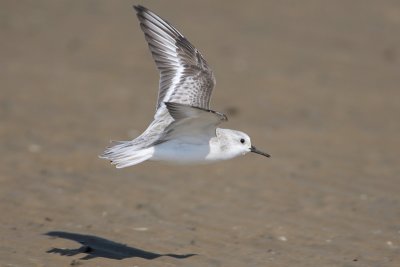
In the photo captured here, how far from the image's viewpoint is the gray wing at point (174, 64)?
25.2ft

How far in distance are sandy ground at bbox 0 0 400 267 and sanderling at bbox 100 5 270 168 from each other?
0.85 metres

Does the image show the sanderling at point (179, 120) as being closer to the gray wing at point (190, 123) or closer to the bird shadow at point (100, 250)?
the gray wing at point (190, 123)

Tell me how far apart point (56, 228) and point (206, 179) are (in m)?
2.44

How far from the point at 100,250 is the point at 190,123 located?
52.2 inches

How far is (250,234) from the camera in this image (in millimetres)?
7730

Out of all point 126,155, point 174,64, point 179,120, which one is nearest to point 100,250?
point 126,155

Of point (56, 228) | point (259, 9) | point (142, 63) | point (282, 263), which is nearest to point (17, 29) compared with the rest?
point (142, 63)

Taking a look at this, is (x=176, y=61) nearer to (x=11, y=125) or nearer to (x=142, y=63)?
(x=11, y=125)

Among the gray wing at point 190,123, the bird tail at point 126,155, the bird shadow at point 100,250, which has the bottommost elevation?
the bird shadow at point 100,250

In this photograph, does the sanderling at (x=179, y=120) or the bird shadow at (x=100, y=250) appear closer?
the sanderling at (x=179, y=120)

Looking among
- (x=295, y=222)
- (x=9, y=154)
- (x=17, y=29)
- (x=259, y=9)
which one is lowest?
(x=295, y=222)

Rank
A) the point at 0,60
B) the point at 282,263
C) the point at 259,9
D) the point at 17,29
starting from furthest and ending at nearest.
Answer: the point at 259,9 < the point at 17,29 < the point at 0,60 < the point at 282,263

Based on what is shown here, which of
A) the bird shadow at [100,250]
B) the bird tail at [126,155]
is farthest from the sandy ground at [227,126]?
the bird tail at [126,155]

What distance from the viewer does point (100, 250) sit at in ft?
22.8
